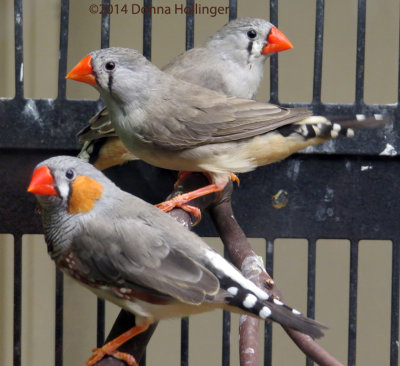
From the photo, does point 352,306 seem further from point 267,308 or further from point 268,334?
point 267,308

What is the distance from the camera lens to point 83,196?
1.29 meters

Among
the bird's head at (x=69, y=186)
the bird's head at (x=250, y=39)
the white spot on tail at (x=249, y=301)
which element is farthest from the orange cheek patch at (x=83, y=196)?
the bird's head at (x=250, y=39)

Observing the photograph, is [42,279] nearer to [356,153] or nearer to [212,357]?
[212,357]

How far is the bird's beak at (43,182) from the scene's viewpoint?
1.22m

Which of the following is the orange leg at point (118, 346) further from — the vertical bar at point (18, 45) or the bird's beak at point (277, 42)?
the bird's beak at point (277, 42)

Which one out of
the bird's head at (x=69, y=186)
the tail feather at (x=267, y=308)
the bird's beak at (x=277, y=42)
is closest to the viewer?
the tail feather at (x=267, y=308)

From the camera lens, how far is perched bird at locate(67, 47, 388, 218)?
64.0 inches

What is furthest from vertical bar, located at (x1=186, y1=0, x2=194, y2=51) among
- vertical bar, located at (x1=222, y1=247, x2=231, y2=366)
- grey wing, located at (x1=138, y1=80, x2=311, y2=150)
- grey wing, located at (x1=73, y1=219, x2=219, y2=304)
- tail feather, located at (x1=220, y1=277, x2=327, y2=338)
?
tail feather, located at (x1=220, y1=277, x2=327, y2=338)

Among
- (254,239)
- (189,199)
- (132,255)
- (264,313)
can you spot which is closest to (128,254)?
(132,255)

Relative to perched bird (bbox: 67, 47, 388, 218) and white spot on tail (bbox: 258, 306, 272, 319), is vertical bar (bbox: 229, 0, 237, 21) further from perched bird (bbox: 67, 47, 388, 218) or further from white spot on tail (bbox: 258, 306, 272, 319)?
white spot on tail (bbox: 258, 306, 272, 319)

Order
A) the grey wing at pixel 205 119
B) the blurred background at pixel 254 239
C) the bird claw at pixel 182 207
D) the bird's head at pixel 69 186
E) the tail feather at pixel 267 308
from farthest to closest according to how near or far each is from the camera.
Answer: the blurred background at pixel 254 239 → the grey wing at pixel 205 119 → the bird claw at pixel 182 207 → the bird's head at pixel 69 186 → the tail feather at pixel 267 308

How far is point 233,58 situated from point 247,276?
0.80 meters

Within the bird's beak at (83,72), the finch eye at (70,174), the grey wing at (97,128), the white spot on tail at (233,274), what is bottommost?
the white spot on tail at (233,274)

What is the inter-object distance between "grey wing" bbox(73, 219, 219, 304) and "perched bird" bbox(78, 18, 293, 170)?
56cm
